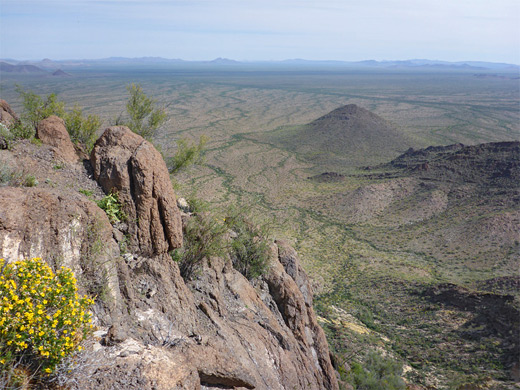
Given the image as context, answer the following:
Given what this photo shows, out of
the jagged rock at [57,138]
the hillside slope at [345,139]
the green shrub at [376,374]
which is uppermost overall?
the jagged rock at [57,138]

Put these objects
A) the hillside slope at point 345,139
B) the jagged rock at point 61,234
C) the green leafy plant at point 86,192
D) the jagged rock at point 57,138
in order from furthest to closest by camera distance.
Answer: the hillside slope at point 345,139
the jagged rock at point 57,138
the green leafy plant at point 86,192
the jagged rock at point 61,234

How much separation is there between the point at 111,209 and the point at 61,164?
2069mm

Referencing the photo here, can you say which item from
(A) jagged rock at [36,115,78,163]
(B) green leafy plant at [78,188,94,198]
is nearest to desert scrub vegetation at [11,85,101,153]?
(A) jagged rock at [36,115,78,163]

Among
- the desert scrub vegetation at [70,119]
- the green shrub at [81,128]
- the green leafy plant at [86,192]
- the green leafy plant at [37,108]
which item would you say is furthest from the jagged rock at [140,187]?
the green leafy plant at [37,108]

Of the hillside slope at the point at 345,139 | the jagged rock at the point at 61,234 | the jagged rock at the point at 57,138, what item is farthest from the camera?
the hillside slope at the point at 345,139

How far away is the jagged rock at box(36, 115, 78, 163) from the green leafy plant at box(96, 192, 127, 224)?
189 centimetres

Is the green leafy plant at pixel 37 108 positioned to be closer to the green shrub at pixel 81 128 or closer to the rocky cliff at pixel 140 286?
the green shrub at pixel 81 128

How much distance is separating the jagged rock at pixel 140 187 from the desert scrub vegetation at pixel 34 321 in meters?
3.08

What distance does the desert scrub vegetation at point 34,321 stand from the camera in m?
3.90

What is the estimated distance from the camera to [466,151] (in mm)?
49438

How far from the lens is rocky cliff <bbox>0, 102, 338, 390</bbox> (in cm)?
502

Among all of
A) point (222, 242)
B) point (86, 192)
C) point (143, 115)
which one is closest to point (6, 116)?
point (86, 192)

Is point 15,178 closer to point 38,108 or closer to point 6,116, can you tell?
point 6,116

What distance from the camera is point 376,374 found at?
1358 cm
